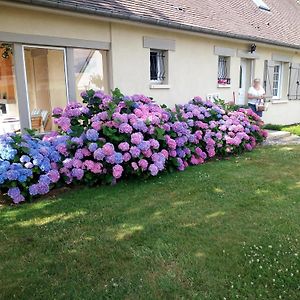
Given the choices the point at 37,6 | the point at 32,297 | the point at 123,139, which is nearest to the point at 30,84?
the point at 37,6

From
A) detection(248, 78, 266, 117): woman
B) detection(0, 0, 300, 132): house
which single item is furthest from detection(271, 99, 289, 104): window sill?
detection(248, 78, 266, 117): woman

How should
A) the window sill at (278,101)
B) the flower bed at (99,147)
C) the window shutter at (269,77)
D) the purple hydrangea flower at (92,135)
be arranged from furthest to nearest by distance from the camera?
the window sill at (278,101) → the window shutter at (269,77) → the purple hydrangea flower at (92,135) → the flower bed at (99,147)

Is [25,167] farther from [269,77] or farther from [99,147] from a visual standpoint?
[269,77]

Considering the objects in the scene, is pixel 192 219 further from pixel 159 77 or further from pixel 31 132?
pixel 159 77

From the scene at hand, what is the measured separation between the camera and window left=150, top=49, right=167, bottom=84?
359 inches

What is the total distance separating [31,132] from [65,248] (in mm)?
2729

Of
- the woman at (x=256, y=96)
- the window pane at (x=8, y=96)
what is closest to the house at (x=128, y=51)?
the window pane at (x=8, y=96)

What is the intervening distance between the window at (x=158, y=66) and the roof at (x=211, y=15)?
3.08 feet

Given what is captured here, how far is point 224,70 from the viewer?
37.3 feet

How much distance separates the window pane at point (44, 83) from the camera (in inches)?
270

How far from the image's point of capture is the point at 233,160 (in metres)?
7.25

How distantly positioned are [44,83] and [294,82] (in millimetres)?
11171

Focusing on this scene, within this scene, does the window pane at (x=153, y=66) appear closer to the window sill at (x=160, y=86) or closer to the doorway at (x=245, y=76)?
the window sill at (x=160, y=86)

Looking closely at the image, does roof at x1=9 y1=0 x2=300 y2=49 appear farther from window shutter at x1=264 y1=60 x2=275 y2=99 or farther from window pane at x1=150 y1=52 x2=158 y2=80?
window pane at x1=150 y1=52 x2=158 y2=80
